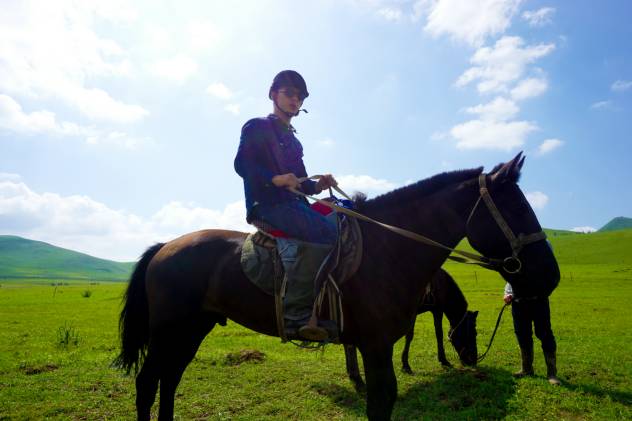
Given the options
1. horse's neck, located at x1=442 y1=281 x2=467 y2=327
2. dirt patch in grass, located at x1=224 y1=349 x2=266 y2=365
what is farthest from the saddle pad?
horse's neck, located at x1=442 y1=281 x2=467 y2=327

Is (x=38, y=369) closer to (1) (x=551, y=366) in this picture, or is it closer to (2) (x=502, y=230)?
(2) (x=502, y=230)

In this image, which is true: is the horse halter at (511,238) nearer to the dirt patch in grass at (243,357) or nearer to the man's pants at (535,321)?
the man's pants at (535,321)

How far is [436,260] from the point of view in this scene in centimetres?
404

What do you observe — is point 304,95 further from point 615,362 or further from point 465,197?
point 615,362

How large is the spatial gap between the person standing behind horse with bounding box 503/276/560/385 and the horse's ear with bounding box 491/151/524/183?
14.3 feet

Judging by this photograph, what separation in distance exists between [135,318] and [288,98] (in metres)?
3.77

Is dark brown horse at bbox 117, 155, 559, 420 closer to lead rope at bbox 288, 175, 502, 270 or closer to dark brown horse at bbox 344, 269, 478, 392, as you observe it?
lead rope at bbox 288, 175, 502, 270

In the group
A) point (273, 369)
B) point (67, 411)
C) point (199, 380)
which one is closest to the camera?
point (67, 411)

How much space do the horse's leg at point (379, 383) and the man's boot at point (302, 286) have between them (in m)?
0.54

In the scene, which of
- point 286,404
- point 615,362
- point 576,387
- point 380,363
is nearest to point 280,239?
point 380,363

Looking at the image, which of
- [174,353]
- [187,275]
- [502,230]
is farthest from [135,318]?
[502,230]

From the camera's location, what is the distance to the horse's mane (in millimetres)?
4195

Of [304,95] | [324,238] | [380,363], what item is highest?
[304,95]

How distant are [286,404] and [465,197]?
4909 millimetres
